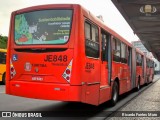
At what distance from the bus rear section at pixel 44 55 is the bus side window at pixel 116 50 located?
3613 millimetres

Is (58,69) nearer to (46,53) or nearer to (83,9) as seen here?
(46,53)

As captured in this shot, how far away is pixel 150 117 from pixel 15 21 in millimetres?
4661

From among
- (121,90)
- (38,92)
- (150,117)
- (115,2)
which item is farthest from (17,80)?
(115,2)

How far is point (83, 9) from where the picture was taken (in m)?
8.26

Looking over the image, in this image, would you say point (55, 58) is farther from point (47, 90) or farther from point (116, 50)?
point (116, 50)

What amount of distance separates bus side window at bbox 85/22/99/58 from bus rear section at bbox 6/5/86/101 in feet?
2.04

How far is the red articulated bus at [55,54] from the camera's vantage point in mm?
7797

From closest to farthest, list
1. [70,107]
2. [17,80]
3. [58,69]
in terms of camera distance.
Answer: [58,69] → [17,80] → [70,107]

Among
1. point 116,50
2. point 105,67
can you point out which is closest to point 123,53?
point 116,50

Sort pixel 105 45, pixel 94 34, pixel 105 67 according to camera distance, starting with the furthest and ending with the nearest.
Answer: pixel 105 45
pixel 105 67
pixel 94 34

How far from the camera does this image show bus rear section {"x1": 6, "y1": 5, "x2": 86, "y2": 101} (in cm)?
779

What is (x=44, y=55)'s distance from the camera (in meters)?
8.14

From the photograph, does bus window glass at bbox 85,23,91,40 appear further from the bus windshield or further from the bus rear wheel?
the bus rear wheel

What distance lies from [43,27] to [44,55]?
728 millimetres
